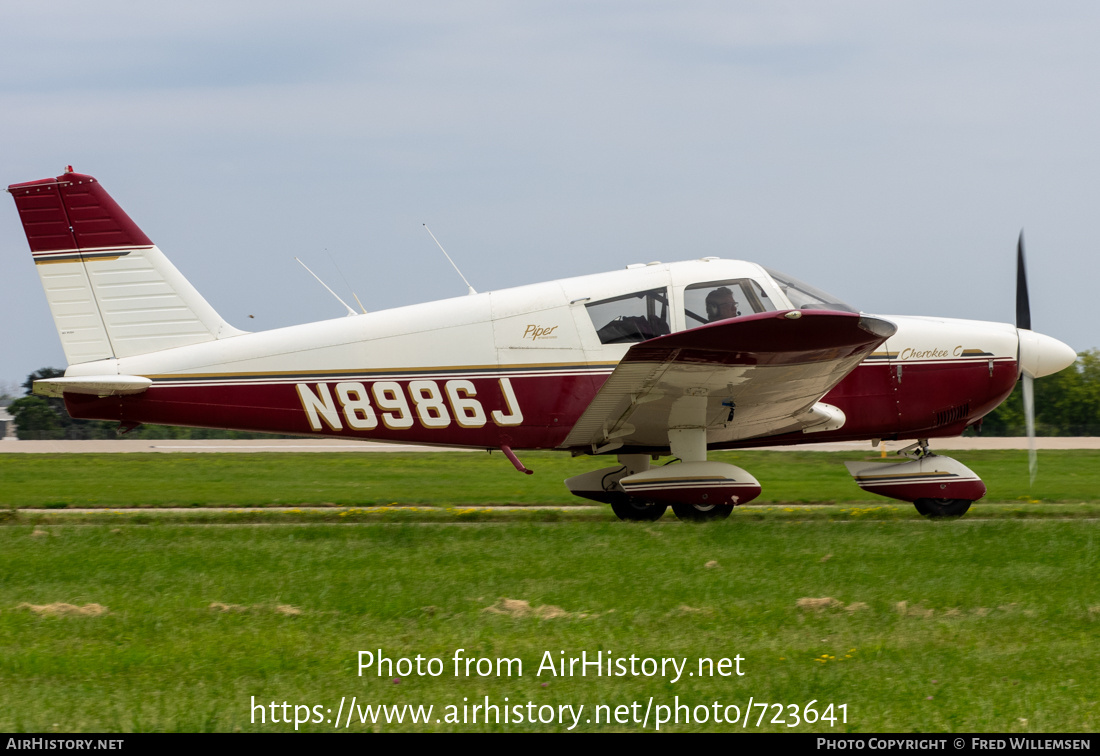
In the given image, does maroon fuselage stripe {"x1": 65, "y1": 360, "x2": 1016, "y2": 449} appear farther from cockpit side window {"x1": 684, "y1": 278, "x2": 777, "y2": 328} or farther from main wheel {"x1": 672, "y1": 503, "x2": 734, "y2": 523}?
main wheel {"x1": 672, "y1": 503, "x2": 734, "y2": 523}

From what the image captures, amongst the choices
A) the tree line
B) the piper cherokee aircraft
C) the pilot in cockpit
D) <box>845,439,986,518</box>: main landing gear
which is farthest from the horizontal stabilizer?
the tree line

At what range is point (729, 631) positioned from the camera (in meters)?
5.55

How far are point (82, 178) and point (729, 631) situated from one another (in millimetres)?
7960

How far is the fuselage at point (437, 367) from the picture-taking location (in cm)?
991

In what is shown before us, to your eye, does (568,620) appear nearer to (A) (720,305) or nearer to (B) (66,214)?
(A) (720,305)

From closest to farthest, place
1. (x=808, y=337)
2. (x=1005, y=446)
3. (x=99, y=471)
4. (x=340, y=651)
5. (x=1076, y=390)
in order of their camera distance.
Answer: (x=340, y=651) → (x=808, y=337) → (x=99, y=471) → (x=1005, y=446) → (x=1076, y=390)

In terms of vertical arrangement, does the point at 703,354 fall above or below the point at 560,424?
above

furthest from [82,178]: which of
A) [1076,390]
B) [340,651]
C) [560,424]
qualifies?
[1076,390]

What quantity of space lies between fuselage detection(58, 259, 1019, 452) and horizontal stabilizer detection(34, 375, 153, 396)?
91 millimetres

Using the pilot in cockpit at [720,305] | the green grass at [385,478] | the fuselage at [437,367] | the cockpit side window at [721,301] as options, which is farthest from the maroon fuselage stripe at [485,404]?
the green grass at [385,478]

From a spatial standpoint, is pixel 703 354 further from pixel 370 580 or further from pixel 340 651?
pixel 340 651

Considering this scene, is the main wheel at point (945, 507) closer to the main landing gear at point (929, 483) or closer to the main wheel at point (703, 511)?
the main landing gear at point (929, 483)

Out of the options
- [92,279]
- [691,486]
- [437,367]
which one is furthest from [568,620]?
[92,279]

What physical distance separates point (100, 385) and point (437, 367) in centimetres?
322
